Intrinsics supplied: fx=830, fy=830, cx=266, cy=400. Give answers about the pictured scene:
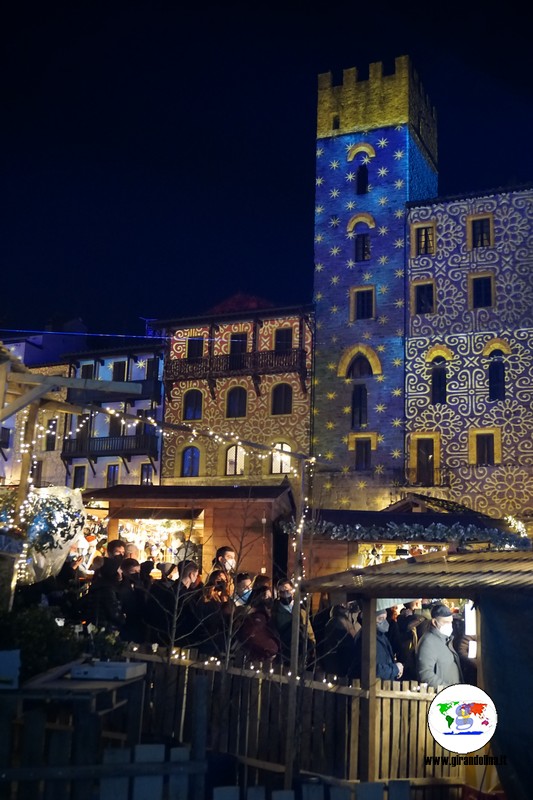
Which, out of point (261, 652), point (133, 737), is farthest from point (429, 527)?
point (133, 737)

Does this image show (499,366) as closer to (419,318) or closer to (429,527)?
(419,318)

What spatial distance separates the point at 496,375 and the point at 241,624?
958 inches

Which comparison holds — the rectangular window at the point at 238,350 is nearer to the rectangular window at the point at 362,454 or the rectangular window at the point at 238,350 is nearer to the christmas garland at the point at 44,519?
the rectangular window at the point at 362,454

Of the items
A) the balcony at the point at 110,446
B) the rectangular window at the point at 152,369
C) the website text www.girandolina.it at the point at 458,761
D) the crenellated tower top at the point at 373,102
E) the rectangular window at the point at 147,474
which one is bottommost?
the website text www.girandolina.it at the point at 458,761

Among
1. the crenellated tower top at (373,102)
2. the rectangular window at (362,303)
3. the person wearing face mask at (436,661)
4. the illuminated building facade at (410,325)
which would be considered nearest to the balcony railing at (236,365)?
the illuminated building facade at (410,325)

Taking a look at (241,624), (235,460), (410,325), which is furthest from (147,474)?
(241,624)

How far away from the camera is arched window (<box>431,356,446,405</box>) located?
33.3 m

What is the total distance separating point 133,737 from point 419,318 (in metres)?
28.9

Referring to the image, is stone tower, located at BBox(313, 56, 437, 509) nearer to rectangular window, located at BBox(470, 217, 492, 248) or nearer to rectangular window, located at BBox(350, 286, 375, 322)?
rectangular window, located at BBox(350, 286, 375, 322)

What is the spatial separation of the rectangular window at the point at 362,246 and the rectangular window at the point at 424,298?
275 centimetres

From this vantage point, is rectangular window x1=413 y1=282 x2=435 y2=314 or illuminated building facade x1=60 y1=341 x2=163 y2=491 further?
illuminated building facade x1=60 y1=341 x2=163 y2=491

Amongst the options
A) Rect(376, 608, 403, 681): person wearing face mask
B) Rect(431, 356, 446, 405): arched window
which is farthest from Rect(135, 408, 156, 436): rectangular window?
Rect(376, 608, 403, 681): person wearing face mask

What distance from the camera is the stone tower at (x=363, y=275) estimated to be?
3372 cm

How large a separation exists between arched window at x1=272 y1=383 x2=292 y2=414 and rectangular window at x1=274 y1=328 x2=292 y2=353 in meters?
1.63
